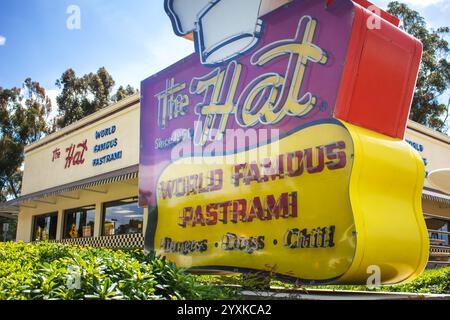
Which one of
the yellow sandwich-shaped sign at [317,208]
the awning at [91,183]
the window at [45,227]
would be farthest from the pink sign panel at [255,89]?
the window at [45,227]

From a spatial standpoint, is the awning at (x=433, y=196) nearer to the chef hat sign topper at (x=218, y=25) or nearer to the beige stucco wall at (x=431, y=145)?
the beige stucco wall at (x=431, y=145)

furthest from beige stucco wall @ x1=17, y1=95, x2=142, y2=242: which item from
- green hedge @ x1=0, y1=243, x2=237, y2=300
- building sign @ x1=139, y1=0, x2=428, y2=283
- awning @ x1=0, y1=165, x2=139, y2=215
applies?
green hedge @ x1=0, y1=243, x2=237, y2=300

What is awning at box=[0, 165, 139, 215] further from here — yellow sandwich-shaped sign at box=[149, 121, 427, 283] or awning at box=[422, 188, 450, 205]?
awning at box=[422, 188, 450, 205]

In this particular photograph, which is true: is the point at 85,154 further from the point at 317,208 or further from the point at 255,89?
the point at 317,208

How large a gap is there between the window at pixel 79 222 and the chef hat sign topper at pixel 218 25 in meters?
11.5

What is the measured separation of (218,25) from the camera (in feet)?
19.6

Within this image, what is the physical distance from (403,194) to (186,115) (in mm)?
2986

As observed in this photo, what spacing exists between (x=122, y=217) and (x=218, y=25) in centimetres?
1066

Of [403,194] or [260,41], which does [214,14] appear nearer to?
[260,41]

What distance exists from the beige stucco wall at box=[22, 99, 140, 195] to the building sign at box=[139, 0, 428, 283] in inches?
328

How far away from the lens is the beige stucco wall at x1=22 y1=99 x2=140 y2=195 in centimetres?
1469

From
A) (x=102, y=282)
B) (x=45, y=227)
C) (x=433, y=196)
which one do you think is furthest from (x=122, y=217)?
(x=102, y=282)

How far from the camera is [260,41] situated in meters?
5.36
